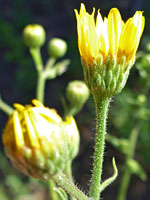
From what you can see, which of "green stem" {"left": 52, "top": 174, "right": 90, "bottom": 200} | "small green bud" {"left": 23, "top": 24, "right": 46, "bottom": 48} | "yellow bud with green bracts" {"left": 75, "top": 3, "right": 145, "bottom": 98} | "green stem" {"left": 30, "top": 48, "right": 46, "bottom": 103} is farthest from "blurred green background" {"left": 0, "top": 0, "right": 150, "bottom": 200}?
"green stem" {"left": 52, "top": 174, "right": 90, "bottom": 200}

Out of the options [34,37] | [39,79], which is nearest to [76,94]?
[39,79]

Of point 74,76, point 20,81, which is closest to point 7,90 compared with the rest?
point 20,81

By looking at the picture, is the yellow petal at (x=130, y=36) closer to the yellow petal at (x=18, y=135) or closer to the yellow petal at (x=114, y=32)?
the yellow petal at (x=114, y=32)

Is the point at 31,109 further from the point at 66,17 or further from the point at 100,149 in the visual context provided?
the point at 66,17

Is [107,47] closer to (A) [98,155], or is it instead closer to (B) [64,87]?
(A) [98,155]

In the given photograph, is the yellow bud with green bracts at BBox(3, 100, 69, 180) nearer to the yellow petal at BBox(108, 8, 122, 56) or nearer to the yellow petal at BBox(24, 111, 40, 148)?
the yellow petal at BBox(24, 111, 40, 148)
